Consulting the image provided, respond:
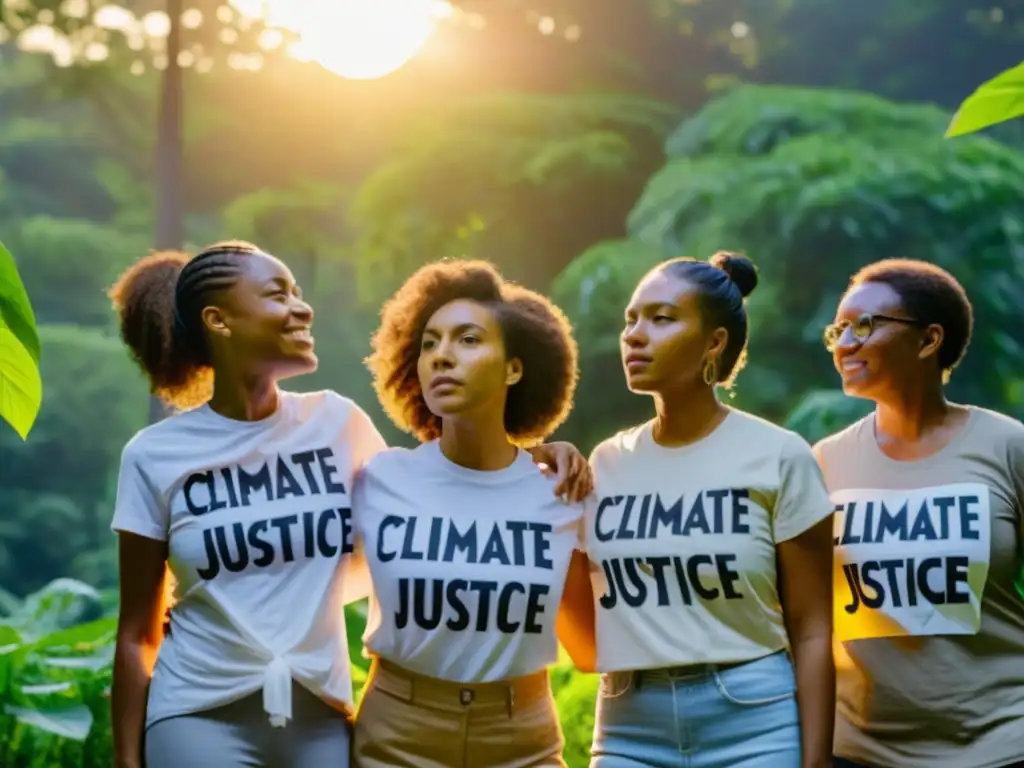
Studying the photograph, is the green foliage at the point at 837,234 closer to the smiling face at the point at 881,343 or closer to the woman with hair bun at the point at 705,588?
the smiling face at the point at 881,343

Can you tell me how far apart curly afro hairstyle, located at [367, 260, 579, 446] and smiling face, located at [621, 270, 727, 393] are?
0.22 m

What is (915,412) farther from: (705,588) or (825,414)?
(825,414)

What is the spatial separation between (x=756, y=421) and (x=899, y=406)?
0.31m

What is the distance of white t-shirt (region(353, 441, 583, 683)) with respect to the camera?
242 cm

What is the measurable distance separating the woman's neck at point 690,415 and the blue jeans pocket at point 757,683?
405mm

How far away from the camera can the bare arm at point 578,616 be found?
2.58 meters

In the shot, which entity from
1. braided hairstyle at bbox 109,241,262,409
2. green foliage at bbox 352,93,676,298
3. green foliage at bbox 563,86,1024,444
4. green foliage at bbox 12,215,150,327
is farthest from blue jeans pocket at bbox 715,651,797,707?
green foliage at bbox 12,215,150,327

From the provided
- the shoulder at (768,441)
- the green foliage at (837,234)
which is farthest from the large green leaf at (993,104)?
the green foliage at (837,234)

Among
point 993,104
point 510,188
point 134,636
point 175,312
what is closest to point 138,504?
point 134,636

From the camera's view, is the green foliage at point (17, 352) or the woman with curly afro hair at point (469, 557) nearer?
the green foliage at point (17, 352)

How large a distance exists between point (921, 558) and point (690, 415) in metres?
0.47

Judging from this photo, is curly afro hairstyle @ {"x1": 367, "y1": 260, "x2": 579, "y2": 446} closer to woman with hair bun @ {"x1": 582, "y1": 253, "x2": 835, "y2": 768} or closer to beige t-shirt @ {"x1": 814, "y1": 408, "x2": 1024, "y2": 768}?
woman with hair bun @ {"x1": 582, "y1": 253, "x2": 835, "y2": 768}

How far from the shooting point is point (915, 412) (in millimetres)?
2660

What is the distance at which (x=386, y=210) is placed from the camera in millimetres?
13383
